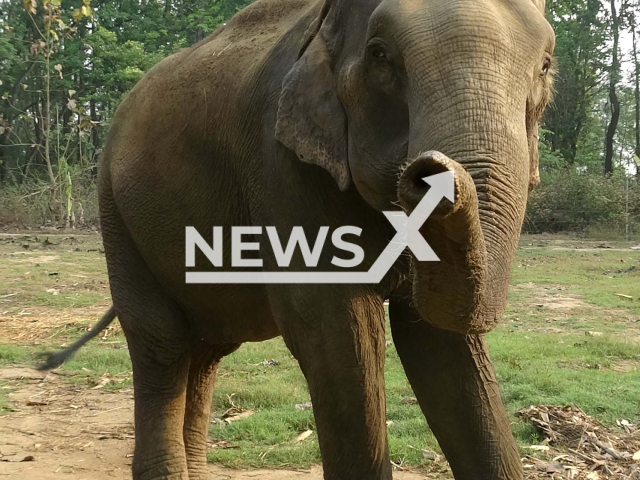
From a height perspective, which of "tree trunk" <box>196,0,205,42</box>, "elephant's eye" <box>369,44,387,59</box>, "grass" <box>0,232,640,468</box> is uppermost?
"tree trunk" <box>196,0,205,42</box>

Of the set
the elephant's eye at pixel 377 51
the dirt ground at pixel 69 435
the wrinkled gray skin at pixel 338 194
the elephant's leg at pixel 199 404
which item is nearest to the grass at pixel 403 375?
the dirt ground at pixel 69 435

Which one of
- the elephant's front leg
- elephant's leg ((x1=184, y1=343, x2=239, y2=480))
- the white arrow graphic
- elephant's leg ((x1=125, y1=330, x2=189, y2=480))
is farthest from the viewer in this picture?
elephant's leg ((x1=184, y1=343, x2=239, y2=480))

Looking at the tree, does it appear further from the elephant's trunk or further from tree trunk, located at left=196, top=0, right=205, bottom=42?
the elephant's trunk

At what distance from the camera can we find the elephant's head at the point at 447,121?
1.60 m

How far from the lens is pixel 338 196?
232cm

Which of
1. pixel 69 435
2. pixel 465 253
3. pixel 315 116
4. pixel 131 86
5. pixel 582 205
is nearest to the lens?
pixel 465 253

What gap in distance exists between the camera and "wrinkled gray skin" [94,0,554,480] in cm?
170

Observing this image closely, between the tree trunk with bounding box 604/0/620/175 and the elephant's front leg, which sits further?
the tree trunk with bounding box 604/0/620/175

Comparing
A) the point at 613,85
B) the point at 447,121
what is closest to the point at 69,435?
the point at 447,121

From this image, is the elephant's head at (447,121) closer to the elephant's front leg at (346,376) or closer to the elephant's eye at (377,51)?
the elephant's eye at (377,51)

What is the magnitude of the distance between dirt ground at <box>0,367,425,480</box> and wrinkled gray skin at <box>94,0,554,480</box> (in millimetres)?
557

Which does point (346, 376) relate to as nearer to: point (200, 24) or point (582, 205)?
point (582, 205)

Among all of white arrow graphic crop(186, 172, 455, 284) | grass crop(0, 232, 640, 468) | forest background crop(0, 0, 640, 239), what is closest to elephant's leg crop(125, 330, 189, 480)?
white arrow graphic crop(186, 172, 455, 284)

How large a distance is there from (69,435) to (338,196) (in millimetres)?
2892
